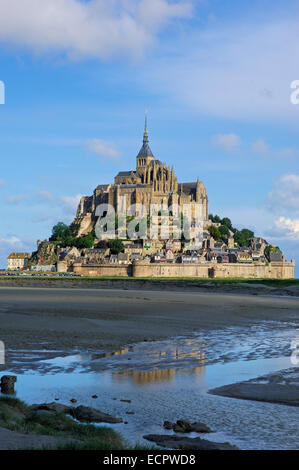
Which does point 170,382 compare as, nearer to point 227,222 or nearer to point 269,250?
point 269,250

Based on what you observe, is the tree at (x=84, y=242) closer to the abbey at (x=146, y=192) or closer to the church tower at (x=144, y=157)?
the abbey at (x=146, y=192)

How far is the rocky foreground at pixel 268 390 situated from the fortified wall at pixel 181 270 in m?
80.5

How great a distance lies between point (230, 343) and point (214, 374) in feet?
17.5

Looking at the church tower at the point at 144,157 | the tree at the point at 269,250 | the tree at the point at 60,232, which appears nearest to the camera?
the tree at the point at 269,250

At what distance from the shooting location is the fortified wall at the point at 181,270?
93.0m

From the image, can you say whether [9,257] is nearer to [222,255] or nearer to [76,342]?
[222,255]

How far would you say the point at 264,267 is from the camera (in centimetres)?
9956

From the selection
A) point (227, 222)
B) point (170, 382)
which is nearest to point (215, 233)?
point (227, 222)

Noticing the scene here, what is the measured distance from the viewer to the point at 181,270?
93.6 metres

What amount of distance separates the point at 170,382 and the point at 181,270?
82.2m

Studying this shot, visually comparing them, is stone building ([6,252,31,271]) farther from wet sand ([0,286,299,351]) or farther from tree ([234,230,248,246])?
wet sand ([0,286,299,351])

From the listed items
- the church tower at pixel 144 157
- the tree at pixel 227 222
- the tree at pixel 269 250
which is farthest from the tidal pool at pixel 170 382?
the church tower at pixel 144 157

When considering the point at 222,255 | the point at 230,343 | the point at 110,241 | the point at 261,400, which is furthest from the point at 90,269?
the point at 261,400

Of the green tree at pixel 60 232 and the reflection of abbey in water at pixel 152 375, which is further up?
the green tree at pixel 60 232
